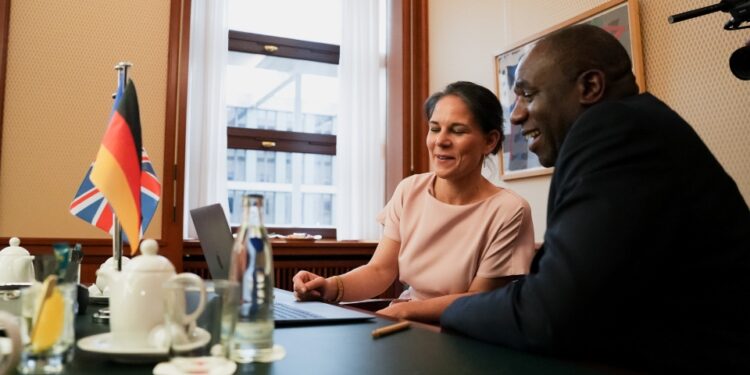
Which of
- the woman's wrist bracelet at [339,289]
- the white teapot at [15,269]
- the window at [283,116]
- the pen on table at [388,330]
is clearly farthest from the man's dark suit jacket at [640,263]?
the window at [283,116]

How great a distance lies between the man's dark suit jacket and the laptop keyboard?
392 millimetres

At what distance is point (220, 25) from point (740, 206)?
11.1ft

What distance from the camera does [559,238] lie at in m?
0.96

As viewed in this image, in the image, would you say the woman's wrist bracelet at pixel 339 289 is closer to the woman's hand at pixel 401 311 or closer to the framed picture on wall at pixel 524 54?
the woman's hand at pixel 401 311

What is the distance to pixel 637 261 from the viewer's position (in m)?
0.91

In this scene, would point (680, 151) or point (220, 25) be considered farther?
point (220, 25)

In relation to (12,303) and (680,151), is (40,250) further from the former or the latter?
(680,151)

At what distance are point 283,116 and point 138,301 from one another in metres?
3.39

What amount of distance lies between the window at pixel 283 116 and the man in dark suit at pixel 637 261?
10.1ft

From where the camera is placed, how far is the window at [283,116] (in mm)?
3986

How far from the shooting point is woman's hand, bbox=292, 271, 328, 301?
1689mm

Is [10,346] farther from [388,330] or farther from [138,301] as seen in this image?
[388,330]

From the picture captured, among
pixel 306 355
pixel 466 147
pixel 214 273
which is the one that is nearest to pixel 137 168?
pixel 306 355

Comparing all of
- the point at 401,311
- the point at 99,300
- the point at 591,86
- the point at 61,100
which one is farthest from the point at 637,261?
the point at 61,100
